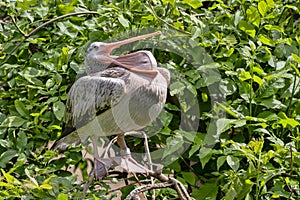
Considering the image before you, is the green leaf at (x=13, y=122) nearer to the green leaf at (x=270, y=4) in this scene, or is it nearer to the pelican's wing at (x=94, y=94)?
the pelican's wing at (x=94, y=94)

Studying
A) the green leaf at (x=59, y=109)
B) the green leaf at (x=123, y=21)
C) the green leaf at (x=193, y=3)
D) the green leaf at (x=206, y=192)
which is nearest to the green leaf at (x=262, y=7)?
the green leaf at (x=193, y=3)

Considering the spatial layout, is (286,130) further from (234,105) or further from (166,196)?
(166,196)

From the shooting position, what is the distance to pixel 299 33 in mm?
2277

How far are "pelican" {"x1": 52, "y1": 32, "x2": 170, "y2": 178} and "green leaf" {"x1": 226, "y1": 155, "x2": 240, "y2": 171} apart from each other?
32 cm

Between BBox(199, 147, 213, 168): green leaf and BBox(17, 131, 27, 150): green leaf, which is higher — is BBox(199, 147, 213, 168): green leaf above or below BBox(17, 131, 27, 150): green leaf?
above

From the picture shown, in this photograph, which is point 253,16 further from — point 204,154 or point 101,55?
point 101,55

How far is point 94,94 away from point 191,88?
41 centimetres

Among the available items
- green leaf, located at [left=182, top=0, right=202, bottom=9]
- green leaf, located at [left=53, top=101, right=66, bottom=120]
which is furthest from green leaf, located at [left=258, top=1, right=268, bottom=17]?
green leaf, located at [left=53, top=101, right=66, bottom=120]

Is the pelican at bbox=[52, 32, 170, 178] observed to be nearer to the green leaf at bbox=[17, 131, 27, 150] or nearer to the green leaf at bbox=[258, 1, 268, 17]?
the green leaf at bbox=[17, 131, 27, 150]

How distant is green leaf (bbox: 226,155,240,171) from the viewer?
1841mm

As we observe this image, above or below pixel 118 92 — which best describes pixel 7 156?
below

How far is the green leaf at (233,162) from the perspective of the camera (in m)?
1.84

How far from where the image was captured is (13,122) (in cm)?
203

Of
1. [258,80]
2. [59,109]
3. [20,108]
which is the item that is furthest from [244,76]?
[20,108]
